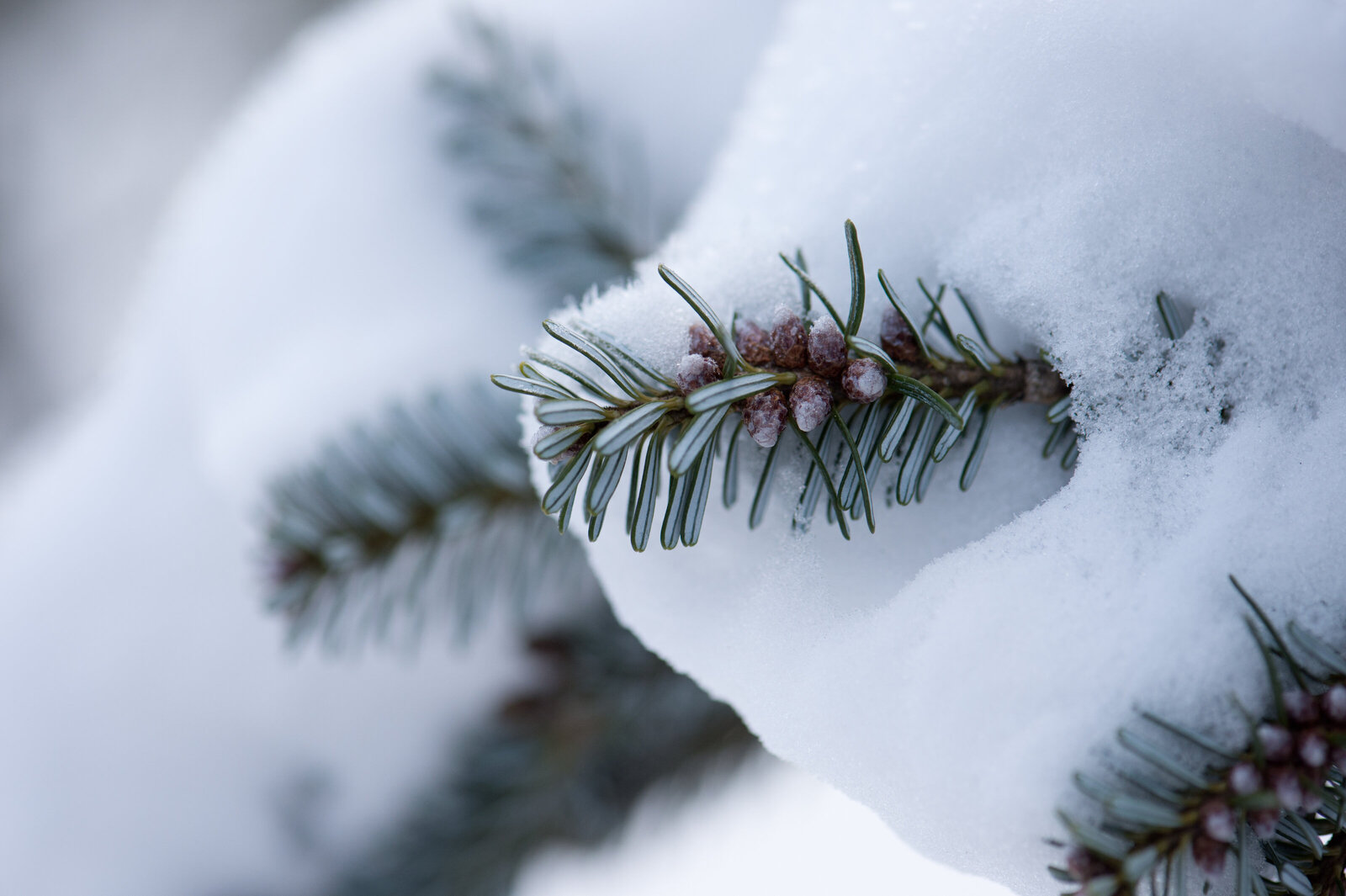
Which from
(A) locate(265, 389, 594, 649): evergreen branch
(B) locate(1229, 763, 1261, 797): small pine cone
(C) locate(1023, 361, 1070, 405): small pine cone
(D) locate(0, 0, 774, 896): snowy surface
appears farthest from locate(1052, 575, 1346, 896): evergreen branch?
(D) locate(0, 0, 774, 896): snowy surface

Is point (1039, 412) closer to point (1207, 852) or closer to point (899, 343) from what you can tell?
point (899, 343)

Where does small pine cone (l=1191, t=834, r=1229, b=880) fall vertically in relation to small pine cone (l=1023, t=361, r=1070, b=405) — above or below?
below

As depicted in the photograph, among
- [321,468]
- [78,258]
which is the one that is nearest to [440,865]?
[321,468]

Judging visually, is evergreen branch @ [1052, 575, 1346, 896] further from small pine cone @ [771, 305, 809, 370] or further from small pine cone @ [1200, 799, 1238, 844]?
small pine cone @ [771, 305, 809, 370]

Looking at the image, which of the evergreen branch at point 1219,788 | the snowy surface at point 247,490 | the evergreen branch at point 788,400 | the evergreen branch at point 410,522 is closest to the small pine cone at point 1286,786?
the evergreen branch at point 1219,788

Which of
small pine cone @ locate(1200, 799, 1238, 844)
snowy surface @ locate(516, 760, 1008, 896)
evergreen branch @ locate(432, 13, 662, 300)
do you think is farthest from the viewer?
snowy surface @ locate(516, 760, 1008, 896)

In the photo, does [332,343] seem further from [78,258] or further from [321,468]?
[78,258]
